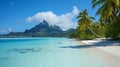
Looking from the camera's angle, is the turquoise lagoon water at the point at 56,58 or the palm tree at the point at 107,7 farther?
the palm tree at the point at 107,7

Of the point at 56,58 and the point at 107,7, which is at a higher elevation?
the point at 107,7

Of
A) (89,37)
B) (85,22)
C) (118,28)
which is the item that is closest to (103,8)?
(118,28)

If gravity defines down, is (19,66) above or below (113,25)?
below

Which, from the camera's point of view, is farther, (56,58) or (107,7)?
(107,7)

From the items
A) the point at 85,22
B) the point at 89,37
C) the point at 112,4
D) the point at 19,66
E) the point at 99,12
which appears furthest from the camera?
the point at 89,37

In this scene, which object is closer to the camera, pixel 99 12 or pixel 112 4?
pixel 112 4

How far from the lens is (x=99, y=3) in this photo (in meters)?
26.4

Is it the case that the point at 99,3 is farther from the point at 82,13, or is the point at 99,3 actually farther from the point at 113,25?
the point at 82,13

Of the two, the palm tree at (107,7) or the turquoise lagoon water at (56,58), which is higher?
the palm tree at (107,7)

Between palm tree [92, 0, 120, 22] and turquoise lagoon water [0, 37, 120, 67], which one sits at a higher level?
palm tree [92, 0, 120, 22]

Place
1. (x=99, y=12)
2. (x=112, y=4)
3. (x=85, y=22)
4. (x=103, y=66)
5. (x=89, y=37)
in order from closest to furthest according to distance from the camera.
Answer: (x=103, y=66) < (x=112, y=4) < (x=99, y=12) < (x=85, y=22) < (x=89, y=37)

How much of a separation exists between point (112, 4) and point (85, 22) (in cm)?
1699

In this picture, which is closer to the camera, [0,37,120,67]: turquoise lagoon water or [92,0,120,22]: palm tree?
[0,37,120,67]: turquoise lagoon water

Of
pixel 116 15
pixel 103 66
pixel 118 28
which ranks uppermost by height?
pixel 116 15
